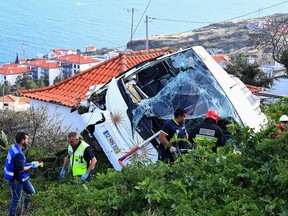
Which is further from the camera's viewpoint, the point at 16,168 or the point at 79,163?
the point at 79,163

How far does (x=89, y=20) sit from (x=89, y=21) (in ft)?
5.73

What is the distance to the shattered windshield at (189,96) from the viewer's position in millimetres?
8008

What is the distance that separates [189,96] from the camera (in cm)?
829

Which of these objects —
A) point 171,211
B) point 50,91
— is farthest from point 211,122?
point 50,91

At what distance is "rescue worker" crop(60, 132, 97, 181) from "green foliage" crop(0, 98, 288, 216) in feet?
6.60

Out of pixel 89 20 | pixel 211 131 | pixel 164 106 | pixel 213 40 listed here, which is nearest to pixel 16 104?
pixel 164 106

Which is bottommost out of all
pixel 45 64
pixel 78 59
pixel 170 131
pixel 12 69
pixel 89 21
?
pixel 12 69

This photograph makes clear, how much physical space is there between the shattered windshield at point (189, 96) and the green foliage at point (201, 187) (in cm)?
277

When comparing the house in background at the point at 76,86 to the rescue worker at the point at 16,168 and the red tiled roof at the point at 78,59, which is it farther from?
the red tiled roof at the point at 78,59

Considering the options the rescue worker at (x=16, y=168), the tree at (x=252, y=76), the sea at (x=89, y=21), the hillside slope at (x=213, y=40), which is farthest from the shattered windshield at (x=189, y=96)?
the sea at (x=89, y=21)

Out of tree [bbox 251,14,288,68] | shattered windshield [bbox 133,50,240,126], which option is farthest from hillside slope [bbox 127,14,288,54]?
shattered windshield [bbox 133,50,240,126]

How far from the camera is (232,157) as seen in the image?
4855 mm

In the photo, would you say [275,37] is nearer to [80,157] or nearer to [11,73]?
[80,157]

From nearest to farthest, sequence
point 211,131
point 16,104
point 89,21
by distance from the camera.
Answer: point 211,131, point 16,104, point 89,21
